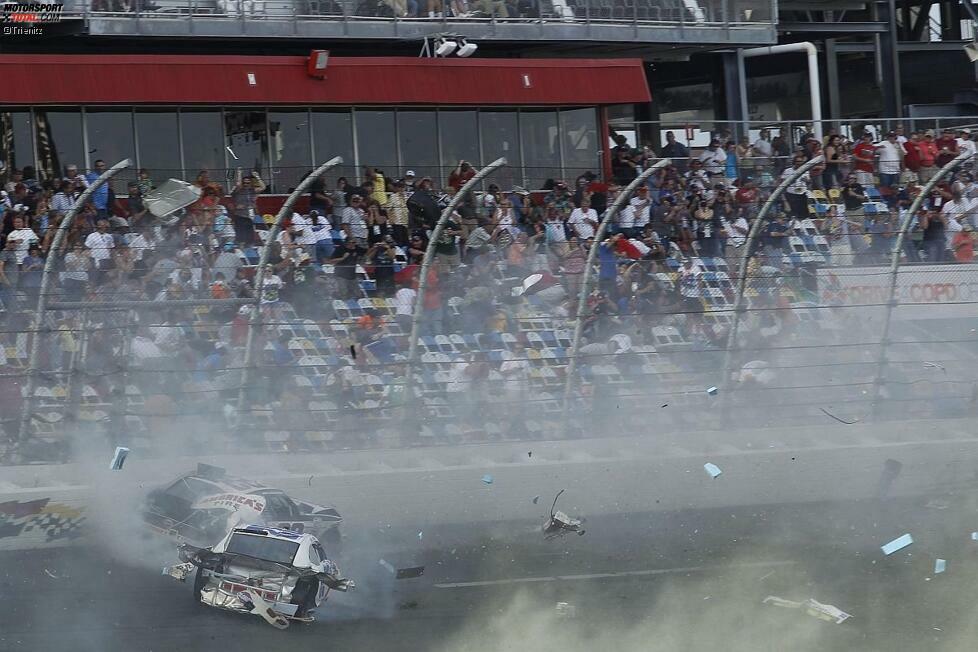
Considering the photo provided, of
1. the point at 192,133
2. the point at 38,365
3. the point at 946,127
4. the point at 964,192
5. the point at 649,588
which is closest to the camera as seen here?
the point at 649,588

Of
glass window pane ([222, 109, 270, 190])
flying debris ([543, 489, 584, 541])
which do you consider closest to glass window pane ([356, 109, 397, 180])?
glass window pane ([222, 109, 270, 190])

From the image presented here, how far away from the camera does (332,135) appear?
685 inches

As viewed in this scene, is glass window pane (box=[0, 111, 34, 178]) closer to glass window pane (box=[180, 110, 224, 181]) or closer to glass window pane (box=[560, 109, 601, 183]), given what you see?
glass window pane (box=[180, 110, 224, 181])

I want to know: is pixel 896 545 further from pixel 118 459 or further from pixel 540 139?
pixel 540 139

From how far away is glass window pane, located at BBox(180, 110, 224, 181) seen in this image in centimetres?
1656

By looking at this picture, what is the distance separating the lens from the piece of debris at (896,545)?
8.82 meters

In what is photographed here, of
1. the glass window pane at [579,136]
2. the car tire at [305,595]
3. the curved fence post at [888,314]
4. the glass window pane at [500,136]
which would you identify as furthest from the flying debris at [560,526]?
the glass window pane at [579,136]

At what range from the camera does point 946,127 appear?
1825cm

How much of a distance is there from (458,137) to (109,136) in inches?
178

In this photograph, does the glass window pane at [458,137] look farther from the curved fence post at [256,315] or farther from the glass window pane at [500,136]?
the curved fence post at [256,315]

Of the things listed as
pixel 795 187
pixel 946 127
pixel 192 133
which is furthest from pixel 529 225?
pixel 946 127

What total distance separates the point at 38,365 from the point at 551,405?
11.6ft

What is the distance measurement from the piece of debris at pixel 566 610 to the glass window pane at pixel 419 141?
10383 mm

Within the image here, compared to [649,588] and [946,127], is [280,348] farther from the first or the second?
[946,127]
